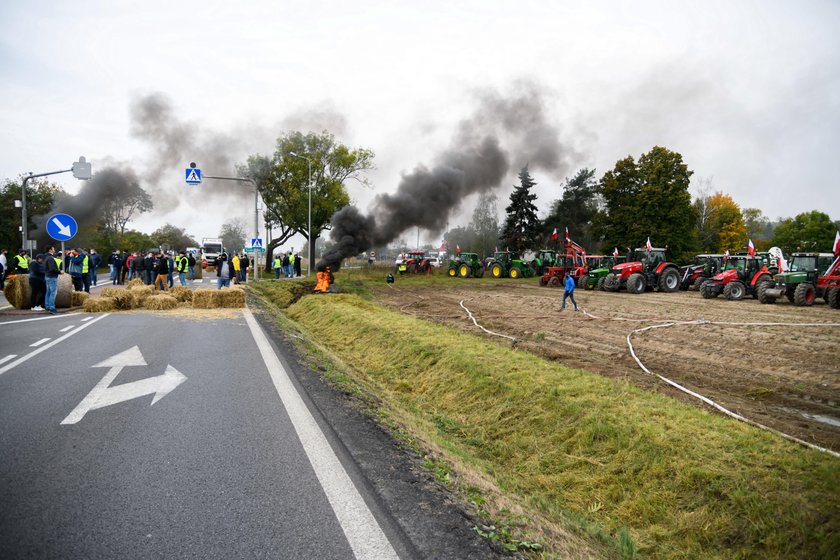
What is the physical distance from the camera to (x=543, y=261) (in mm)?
41000

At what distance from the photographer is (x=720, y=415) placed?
21.0ft

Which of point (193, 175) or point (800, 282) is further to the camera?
point (193, 175)

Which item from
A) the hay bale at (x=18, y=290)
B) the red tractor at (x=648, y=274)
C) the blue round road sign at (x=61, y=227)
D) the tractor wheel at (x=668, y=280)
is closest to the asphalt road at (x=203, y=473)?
the hay bale at (x=18, y=290)

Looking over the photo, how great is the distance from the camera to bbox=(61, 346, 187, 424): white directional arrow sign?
496cm

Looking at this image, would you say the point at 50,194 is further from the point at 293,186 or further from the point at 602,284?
the point at 602,284

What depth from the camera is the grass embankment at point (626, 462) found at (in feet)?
12.9

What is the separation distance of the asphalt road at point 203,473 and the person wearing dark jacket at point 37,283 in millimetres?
8059

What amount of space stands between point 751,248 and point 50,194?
198 feet

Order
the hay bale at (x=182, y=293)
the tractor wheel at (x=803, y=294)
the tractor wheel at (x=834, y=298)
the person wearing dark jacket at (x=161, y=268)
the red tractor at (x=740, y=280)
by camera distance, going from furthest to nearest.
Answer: the red tractor at (x=740, y=280) → the tractor wheel at (x=803, y=294) → the person wearing dark jacket at (x=161, y=268) → the tractor wheel at (x=834, y=298) → the hay bale at (x=182, y=293)

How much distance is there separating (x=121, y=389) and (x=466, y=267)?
35937mm

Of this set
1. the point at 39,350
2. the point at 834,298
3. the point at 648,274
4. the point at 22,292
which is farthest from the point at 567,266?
the point at 39,350

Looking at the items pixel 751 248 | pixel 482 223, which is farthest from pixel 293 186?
pixel 482 223

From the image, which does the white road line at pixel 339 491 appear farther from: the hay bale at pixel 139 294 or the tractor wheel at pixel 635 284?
the tractor wheel at pixel 635 284

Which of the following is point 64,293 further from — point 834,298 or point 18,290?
point 834,298
